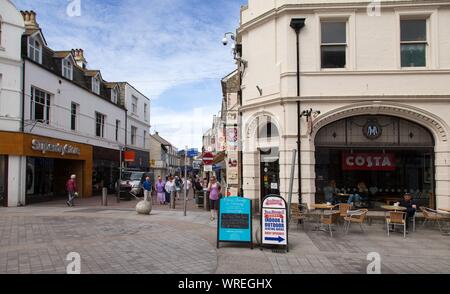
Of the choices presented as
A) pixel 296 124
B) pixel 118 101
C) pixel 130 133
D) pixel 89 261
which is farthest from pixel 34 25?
pixel 89 261

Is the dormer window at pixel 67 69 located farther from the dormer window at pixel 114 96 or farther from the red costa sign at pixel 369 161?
the red costa sign at pixel 369 161

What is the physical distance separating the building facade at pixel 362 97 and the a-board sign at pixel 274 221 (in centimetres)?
381

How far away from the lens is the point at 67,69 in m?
22.9

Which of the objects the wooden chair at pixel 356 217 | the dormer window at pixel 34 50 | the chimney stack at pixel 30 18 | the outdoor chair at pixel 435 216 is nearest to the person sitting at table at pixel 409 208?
the outdoor chair at pixel 435 216

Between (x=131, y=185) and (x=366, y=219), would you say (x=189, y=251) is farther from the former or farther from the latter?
(x=131, y=185)

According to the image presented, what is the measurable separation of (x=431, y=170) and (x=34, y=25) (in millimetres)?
21712

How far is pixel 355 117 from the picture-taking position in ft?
40.0

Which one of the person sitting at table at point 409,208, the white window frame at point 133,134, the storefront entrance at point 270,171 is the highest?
the white window frame at point 133,134

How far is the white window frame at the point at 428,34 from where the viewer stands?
11688 millimetres

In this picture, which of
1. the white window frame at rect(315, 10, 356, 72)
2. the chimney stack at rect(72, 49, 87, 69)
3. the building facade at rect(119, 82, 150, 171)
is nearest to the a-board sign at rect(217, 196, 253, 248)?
the white window frame at rect(315, 10, 356, 72)

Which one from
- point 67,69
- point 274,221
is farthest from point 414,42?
point 67,69

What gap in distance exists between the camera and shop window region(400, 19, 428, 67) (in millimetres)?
11969

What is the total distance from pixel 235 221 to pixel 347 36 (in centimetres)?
783

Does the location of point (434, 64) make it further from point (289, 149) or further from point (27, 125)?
point (27, 125)
